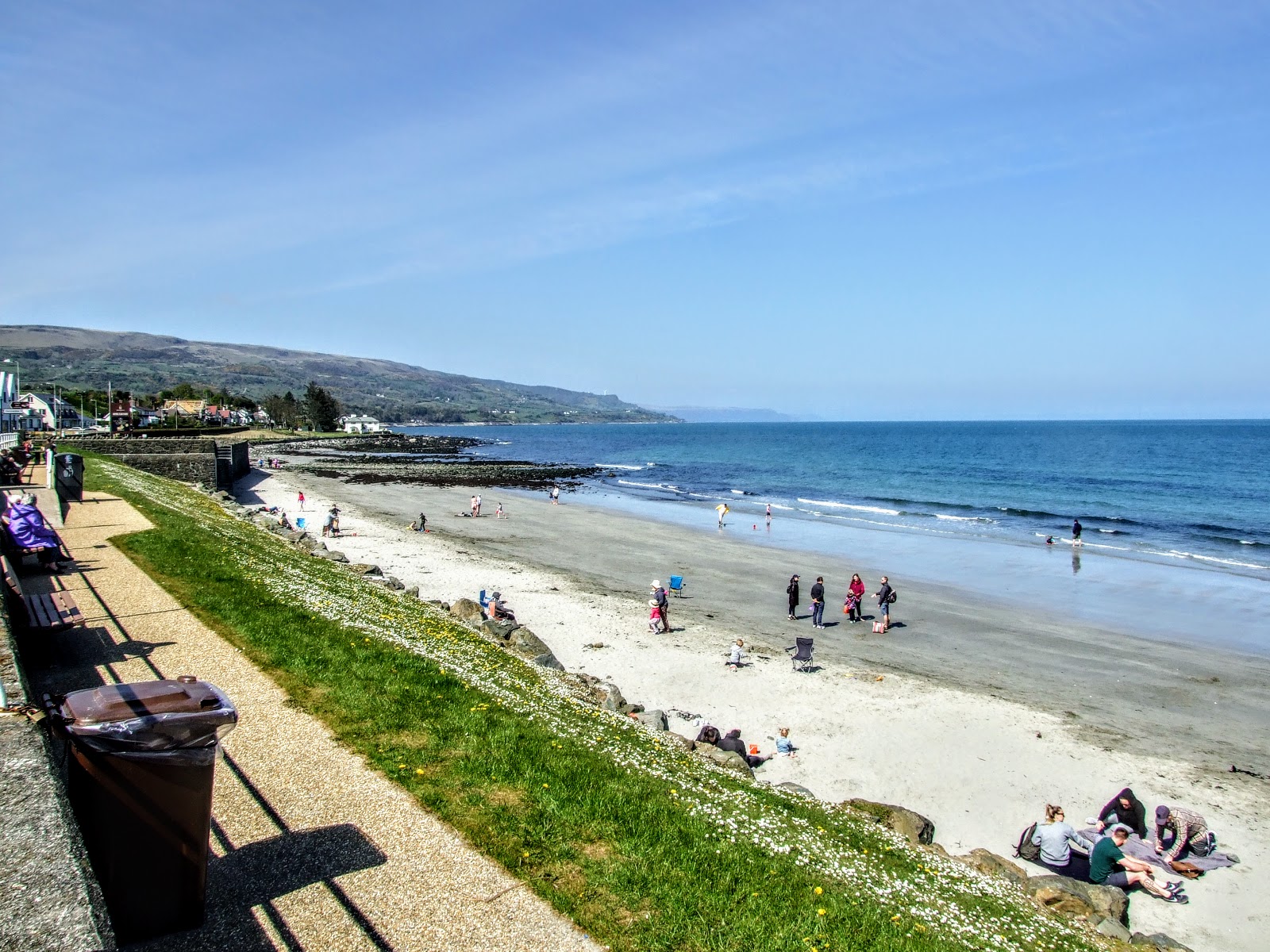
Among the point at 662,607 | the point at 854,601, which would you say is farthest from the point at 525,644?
the point at 854,601

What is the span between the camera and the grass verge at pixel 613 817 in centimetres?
712

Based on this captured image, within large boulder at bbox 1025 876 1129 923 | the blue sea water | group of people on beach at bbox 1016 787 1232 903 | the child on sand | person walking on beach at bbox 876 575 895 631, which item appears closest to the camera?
large boulder at bbox 1025 876 1129 923

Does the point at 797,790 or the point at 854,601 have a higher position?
the point at 854,601

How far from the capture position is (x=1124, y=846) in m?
12.4

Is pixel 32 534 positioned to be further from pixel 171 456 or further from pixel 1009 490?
pixel 1009 490

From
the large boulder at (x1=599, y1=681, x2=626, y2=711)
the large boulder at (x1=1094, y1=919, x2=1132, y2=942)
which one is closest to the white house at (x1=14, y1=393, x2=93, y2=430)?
the large boulder at (x1=599, y1=681, x2=626, y2=711)

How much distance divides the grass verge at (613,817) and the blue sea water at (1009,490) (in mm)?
35991

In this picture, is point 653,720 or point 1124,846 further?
point 653,720

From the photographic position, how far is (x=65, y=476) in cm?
2064

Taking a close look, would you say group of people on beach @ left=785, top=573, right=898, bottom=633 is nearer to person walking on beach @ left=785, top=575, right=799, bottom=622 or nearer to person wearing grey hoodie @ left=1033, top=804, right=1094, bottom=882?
person walking on beach @ left=785, top=575, right=799, bottom=622

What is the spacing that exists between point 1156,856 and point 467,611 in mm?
15160

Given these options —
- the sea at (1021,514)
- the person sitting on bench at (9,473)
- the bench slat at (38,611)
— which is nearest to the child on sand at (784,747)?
→ the bench slat at (38,611)

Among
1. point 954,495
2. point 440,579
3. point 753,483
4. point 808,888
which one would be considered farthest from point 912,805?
point 753,483

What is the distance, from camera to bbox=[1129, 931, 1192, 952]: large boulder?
935cm
